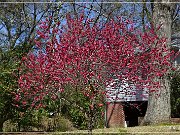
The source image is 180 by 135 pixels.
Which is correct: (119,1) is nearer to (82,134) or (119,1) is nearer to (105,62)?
(82,134)

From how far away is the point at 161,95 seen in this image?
14109 millimetres

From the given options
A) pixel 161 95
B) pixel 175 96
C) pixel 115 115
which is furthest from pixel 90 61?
pixel 115 115

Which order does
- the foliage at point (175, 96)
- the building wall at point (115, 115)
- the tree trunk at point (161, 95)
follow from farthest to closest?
the building wall at point (115, 115) < the foliage at point (175, 96) < the tree trunk at point (161, 95)

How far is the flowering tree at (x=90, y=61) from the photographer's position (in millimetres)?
8203

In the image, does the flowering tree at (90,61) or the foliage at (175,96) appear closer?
the flowering tree at (90,61)

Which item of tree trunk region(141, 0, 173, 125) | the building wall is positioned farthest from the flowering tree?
the building wall

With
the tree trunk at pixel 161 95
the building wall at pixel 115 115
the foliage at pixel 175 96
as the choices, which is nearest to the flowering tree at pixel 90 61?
the tree trunk at pixel 161 95

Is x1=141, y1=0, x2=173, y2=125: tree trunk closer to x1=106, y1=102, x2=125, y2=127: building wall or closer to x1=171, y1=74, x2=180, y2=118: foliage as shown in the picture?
x1=171, y1=74, x2=180, y2=118: foliage

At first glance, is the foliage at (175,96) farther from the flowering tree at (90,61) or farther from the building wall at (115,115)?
the flowering tree at (90,61)

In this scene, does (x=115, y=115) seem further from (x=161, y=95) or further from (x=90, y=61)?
(x=90, y=61)

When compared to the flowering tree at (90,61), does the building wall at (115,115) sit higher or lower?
lower

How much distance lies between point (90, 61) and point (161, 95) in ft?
21.6

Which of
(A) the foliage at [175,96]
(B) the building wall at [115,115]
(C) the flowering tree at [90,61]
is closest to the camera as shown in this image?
(C) the flowering tree at [90,61]

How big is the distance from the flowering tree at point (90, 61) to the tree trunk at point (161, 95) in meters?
4.69
